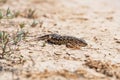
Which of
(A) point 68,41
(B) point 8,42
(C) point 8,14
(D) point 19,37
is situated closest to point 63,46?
(A) point 68,41

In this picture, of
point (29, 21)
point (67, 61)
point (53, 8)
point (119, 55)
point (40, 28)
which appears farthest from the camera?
point (53, 8)

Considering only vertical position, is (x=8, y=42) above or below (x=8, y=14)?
below

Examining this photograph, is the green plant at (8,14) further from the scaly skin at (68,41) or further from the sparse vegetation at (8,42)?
the scaly skin at (68,41)

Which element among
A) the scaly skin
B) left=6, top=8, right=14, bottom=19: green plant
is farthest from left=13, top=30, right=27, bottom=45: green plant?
left=6, top=8, right=14, bottom=19: green plant

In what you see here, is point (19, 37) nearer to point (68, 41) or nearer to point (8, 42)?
point (8, 42)

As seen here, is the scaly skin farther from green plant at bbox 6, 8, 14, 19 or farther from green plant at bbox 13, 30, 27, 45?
green plant at bbox 6, 8, 14, 19

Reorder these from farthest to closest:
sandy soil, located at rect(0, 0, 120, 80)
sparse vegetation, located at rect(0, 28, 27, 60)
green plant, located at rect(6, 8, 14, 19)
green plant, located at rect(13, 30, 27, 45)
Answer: green plant, located at rect(6, 8, 14, 19), green plant, located at rect(13, 30, 27, 45), sparse vegetation, located at rect(0, 28, 27, 60), sandy soil, located at rect(0, 0, 120, 80)

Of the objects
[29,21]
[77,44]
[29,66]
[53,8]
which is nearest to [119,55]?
[77,44]

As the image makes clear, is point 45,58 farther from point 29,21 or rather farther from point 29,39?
point 29,21
